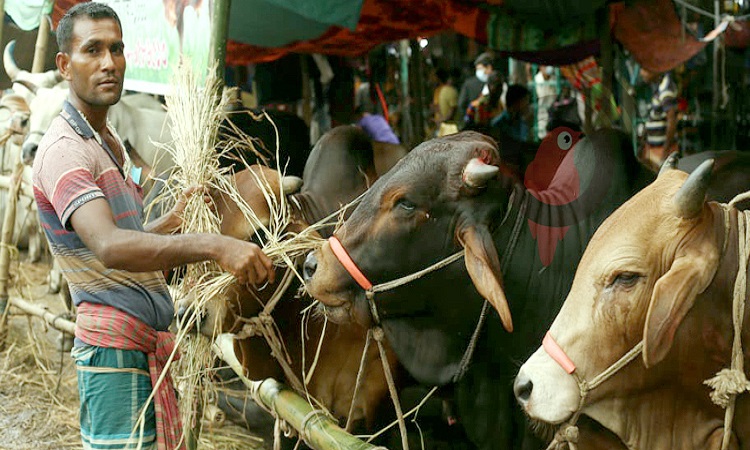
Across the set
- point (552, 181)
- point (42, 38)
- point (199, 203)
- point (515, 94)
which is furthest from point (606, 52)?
point (42, 38)

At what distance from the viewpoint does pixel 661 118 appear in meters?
8.24

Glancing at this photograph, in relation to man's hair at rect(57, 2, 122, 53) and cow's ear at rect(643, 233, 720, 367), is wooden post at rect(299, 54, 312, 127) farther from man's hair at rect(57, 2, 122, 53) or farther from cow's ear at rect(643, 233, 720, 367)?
cow's ear at rect(643, 233, 720, 367)

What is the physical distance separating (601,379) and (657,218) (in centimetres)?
42

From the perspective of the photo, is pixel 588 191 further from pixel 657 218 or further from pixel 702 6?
pixel 702 6

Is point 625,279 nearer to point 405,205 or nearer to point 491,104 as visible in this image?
point 405,205

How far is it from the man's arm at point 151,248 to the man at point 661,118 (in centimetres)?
556

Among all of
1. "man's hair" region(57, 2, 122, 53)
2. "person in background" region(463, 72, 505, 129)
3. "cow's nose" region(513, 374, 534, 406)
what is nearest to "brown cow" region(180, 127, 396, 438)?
"man's hair" region(57, 2, 122, 53)

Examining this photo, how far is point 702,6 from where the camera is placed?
6758 mm

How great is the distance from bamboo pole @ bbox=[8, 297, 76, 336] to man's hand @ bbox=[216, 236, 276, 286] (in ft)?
9.93

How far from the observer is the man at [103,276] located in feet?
8.63

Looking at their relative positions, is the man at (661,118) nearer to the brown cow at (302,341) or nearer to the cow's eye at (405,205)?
the brown cow at (302,341)

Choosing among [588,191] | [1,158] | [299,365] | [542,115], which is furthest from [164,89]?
[1,158]

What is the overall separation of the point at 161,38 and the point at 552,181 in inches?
76.2

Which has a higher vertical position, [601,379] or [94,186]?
[94,186]
